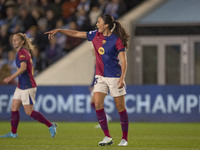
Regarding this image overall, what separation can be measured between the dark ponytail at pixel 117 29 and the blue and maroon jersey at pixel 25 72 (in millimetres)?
2237

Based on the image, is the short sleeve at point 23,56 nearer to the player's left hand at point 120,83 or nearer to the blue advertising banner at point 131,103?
the player's left hand at point 120,83

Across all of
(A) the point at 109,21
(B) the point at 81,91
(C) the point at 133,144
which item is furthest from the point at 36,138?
(B) the point at 81,91

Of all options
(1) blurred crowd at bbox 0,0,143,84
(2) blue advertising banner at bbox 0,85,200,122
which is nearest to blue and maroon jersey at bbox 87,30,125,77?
(2) blue advertising banner at bbox 0,85,200,122

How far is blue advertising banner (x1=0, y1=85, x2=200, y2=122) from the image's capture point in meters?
17.2

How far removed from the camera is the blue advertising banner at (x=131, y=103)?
1722 cm

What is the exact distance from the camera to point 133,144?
9977 millimetres

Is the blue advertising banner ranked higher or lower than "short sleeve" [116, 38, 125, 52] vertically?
lower

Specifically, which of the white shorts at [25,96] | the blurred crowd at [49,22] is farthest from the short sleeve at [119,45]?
the blurred crowd at [49,22]

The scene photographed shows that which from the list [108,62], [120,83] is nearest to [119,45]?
[108,62]

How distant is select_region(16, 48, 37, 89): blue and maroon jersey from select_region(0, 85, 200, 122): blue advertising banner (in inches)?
255

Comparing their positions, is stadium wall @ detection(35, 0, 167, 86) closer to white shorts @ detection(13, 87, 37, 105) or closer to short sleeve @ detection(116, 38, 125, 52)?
white shorts @ detection(13, 87, 37, 105)

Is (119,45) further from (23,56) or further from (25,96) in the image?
(25,96)

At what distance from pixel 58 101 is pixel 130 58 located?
15.5 feet

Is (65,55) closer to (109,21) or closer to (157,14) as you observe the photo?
(157,14)
